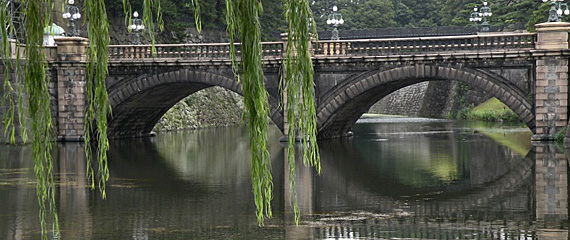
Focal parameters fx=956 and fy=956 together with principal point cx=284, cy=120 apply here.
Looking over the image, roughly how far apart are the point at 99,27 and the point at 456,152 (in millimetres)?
27559

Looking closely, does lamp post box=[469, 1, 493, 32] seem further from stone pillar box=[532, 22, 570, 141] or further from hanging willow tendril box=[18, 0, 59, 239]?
hanging willow tendril box=[18, 0, 59, 239]

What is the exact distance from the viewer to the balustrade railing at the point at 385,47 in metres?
38.0

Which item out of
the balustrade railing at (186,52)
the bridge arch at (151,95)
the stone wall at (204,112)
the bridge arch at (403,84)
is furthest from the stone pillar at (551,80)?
the stone wall at (204,112)

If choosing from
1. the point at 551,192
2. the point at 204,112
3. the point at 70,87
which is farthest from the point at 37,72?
the point at 204,112

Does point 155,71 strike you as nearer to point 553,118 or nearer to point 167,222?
point 553,118

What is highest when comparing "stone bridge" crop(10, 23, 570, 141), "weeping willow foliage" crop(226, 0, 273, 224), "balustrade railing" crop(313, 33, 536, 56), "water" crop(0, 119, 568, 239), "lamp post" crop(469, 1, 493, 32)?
"lamp post" crop(469, 1, 493, 32)

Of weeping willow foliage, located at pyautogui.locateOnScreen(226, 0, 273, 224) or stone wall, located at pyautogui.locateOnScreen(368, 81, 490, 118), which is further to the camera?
stone wall, located at pyautogui.locateOnScreen(368, 81, 490, 118)

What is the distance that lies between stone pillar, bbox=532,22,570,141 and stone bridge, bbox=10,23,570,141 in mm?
38

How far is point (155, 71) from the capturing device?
140 feet

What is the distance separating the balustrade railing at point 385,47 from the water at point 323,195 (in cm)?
404

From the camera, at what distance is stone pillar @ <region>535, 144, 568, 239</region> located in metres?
16.2

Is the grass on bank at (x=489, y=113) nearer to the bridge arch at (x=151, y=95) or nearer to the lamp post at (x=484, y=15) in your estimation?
the lamp post at (x=484, y=15)

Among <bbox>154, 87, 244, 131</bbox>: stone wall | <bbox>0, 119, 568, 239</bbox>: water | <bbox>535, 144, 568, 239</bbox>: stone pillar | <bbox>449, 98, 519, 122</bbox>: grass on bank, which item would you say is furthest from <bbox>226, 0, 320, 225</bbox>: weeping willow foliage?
<bbox>449, 98, 519, 122</bbox>: grass on bank

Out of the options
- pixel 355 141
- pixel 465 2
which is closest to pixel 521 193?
pixel 355 141
